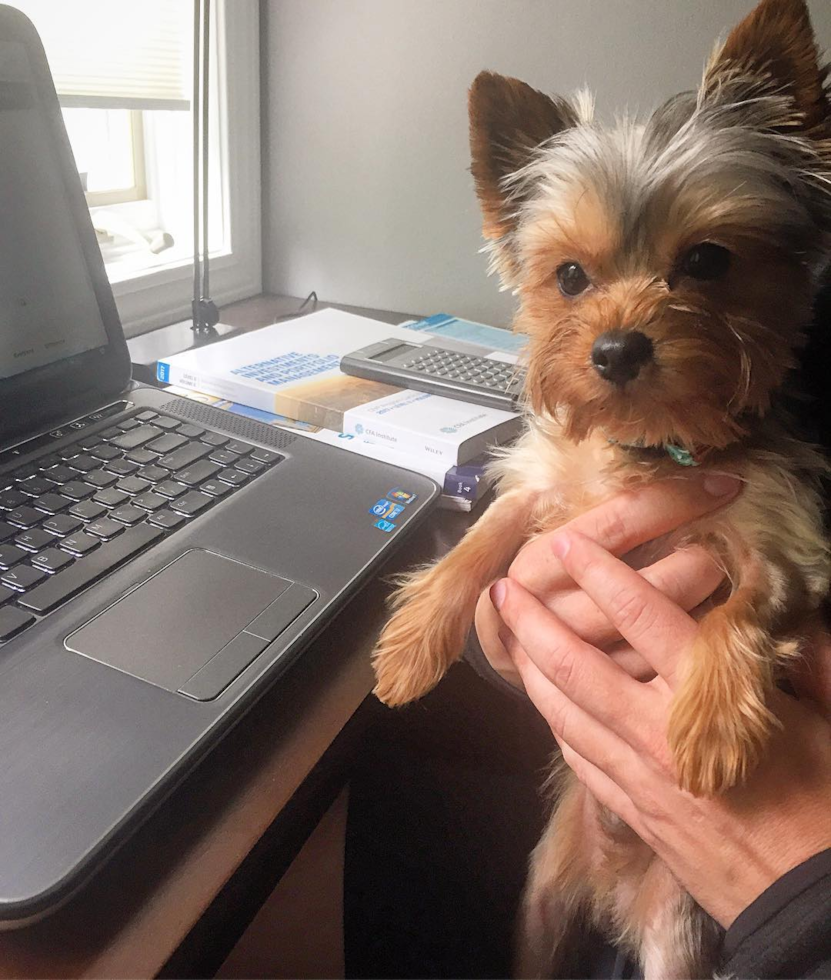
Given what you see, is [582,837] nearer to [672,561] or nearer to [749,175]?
[672,561]

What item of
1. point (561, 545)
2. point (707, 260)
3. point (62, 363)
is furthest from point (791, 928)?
point (62, 363)

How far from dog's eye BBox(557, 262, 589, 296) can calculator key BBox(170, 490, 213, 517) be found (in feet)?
1.55

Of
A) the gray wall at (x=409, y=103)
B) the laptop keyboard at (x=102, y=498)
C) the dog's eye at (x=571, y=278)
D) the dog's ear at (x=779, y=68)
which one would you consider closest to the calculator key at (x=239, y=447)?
the laptop keyboard at (x=102, y=498)

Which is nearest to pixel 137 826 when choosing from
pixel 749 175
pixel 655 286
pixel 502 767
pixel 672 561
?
pixel 672 561

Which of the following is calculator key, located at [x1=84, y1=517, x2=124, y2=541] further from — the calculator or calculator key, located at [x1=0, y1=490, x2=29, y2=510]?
the calculator

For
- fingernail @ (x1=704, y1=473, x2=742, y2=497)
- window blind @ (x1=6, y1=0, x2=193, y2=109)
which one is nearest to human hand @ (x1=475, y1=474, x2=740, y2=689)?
fingernail @ (x1=704, y1=473, x2=742, y2=497)

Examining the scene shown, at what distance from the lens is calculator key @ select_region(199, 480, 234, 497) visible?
2.92 feet

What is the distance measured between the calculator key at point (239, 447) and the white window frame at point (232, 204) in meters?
0.73

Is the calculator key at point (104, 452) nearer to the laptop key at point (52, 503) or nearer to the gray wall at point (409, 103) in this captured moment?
the laptop key at point (52, 503)

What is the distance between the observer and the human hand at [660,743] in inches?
26.6

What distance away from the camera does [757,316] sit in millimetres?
823

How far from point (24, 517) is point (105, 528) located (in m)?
0.08

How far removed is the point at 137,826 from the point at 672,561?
0.58m

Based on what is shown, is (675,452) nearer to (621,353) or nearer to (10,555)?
(621,353)
